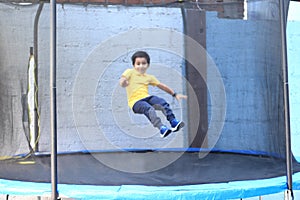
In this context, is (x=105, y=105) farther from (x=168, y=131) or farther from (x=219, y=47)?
(x=219, y=47)

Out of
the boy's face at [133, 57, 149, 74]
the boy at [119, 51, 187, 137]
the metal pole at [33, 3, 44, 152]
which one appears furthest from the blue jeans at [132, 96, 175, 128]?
the metal pole at [33, 3, 44, 152]

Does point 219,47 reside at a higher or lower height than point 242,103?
higher

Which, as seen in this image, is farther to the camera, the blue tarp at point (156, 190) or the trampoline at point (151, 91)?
the trampoline at point (151, 91)

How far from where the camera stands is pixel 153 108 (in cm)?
198

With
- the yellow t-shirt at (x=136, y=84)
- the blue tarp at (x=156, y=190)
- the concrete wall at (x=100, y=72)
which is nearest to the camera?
the blue tarp at (x=156, y=190)

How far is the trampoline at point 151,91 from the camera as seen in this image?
1598 millimetres

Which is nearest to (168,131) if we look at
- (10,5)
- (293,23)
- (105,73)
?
(105,73)

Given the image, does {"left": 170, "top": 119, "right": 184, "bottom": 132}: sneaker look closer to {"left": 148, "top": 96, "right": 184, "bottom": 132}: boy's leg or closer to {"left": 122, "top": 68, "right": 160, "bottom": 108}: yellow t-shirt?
{"left": 148, "top": 96, "right": 184, "bottom": 132}: boy's leg

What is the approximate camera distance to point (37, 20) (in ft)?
6.63

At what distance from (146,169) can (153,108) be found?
0.30 meters

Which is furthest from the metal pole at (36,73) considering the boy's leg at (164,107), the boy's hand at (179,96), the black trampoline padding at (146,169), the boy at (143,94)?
the boy's hand at (179,96)

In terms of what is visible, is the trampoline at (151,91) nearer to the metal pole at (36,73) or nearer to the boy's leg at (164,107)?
the metal pole at (36,73)

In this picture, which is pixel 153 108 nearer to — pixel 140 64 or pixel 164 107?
pixel 164 107

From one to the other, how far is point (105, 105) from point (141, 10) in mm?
597
